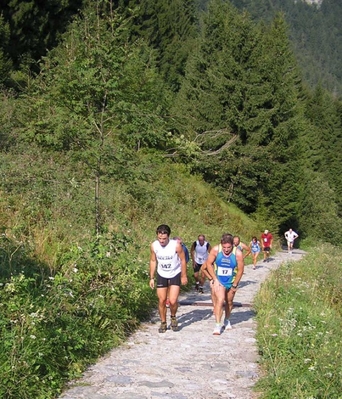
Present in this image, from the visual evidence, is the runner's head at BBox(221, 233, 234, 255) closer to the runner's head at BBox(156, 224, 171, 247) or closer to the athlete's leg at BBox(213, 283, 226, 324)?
the athlete's leg at BBox(213, 283, 226, 324)

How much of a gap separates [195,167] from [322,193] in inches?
840

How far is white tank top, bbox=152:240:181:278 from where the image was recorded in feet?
28.4

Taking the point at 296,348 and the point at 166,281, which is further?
the point at 166,281

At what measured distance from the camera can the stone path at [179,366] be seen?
569 cm

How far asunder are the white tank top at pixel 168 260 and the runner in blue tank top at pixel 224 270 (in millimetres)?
559

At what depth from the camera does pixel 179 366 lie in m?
6.66

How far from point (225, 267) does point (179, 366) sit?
237 cm

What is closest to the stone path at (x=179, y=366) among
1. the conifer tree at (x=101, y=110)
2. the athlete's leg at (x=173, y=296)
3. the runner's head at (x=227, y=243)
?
the athlete's leg at (x=173, y=296)

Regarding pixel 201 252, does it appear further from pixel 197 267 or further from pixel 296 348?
pixel 296 348

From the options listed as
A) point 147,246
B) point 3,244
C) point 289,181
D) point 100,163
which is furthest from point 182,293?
point 289,181

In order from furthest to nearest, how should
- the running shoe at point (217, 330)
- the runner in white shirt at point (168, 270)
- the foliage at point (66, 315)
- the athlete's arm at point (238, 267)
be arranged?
1. the athlete's arm at point (238, 267)
2. the runner in white shirt at point (168, 270)
3. the running shoe at point (217, 330)
4. the foliage at point (66, 315)

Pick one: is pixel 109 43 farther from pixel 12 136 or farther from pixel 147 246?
pixel 12 136

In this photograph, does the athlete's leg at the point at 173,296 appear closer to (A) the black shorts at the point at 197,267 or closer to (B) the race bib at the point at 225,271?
(B) the race bib at the point at 225,271

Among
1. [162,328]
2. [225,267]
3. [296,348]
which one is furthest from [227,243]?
[296,348]
